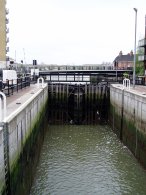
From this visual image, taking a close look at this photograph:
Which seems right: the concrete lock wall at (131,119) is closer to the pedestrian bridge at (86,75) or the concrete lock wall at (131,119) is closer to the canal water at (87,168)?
the canal water at (87,168)

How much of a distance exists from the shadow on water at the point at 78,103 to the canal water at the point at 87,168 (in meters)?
7.55

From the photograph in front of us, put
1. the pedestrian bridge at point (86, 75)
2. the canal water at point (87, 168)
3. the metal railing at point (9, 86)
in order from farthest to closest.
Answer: the pedestrian bridge at point (86, 75) < the metal railing at point (9, 86) < the canal water at point (87, 168)

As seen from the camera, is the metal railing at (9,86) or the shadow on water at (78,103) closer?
the metal railing at (9,86)

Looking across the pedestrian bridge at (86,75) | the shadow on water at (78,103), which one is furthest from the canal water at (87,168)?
the pedestrian bridge at (86,75)

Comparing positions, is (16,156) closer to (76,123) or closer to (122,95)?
(122,95)

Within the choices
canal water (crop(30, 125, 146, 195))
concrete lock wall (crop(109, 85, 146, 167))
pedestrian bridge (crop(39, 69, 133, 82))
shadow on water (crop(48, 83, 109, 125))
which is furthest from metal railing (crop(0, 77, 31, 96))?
pedestrian bridge (crop(39, 69, 133, 82))

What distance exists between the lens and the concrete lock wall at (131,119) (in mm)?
18656

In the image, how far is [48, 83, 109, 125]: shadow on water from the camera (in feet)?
112

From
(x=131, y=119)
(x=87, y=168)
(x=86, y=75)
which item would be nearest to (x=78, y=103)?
(x=131, y=119)

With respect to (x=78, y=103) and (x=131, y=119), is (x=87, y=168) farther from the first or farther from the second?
(x=78, y=103)

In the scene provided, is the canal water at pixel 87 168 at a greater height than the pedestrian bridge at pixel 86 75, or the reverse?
the pedestrian bridge at pixel 86 75

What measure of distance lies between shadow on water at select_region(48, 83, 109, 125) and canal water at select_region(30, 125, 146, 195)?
755cm

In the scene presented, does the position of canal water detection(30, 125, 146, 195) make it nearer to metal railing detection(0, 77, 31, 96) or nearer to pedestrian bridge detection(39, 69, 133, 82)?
metal railing detection(0, 77, 31, 96)

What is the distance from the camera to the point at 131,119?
2241 centimetres
